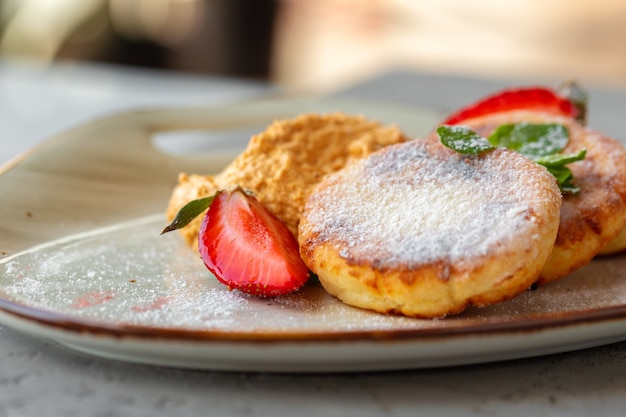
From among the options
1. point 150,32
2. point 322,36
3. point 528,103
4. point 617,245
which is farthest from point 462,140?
point 322,36

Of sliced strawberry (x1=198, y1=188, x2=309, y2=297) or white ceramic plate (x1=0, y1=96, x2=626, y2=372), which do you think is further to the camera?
sliced strawberry (x1=198, y1=188, x2=309, y2=297)

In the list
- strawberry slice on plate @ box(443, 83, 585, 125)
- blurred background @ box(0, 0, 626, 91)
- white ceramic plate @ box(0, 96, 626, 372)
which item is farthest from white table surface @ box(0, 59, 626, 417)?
blurred background @ box(0, 0, 626, 91)

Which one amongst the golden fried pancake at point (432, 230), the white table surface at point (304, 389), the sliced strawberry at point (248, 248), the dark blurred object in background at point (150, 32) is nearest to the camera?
the white table surface at point (304, 389)

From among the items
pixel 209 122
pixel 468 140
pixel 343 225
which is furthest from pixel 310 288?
pixel 209 122

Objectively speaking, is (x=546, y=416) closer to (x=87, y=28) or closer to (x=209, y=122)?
(x=209, y=122)

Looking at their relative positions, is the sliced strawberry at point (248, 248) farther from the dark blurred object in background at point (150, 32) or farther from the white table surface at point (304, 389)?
the dark blurred object in background at point (150, 32)

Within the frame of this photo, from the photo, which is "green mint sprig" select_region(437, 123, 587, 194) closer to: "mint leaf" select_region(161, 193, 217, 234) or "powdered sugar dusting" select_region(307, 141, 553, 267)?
"powdered sugar dusting" select_region(307, 141, 553, 267)

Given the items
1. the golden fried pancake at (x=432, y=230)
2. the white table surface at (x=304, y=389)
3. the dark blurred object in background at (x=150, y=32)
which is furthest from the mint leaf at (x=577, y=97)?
the dark blurred object in background at (x=150, y=32)
